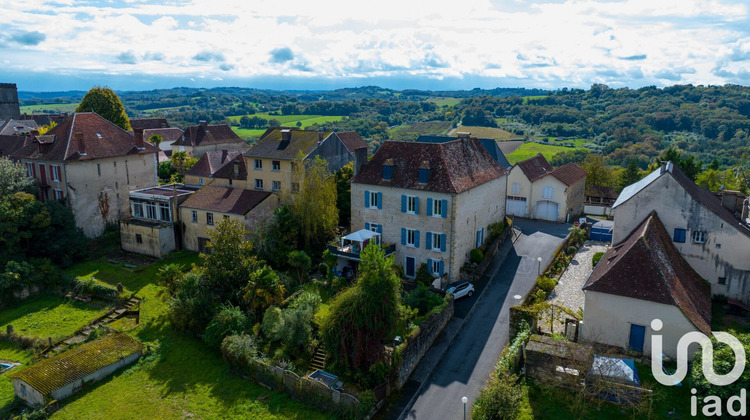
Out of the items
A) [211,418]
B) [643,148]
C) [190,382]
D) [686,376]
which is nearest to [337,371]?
[211,418]

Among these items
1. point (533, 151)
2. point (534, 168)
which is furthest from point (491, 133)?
point (534, 168)

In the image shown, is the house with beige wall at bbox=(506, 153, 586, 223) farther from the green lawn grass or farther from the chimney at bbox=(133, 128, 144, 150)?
the chimney at bbox=(133, 128, 144, 150)

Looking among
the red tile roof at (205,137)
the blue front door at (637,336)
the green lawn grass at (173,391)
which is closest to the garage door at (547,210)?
the blue front door at (637,336)

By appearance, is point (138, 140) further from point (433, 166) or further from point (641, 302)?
point (641, 302)

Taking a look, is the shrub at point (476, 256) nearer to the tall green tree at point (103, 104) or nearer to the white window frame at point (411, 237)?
the white window frame at point (411, 237)

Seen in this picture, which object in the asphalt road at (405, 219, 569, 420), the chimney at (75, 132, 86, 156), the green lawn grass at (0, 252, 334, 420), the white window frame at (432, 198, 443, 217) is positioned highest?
the chimney at (75, 132, 86, 156)

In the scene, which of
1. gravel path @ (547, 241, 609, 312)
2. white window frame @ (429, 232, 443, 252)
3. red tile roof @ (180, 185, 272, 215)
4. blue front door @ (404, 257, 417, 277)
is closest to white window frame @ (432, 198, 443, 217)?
white window frame @ (429, 232, 443, 252)
